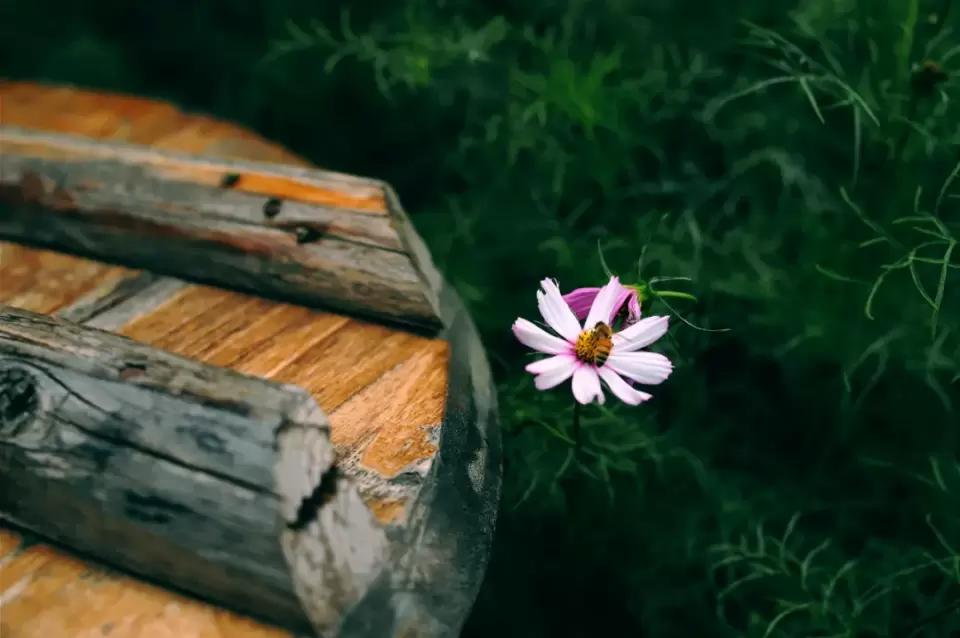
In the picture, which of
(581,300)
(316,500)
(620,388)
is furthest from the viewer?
(581,300)

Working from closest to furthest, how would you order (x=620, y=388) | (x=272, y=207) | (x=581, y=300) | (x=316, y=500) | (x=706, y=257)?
1. (x=316, y=500)
2. (x=620, y=388)
3. (x=581, y=300)
4. (x=272, y=207)
5. (x=706, y=257)

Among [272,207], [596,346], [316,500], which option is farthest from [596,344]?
[272,207]

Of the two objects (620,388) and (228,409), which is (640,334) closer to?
(620,388)

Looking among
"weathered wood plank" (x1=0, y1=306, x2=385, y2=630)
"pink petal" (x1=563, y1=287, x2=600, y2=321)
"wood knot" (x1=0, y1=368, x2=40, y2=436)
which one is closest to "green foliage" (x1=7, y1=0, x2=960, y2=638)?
"pink petal" (x1=563, y1=287, x2=600, y2=321)

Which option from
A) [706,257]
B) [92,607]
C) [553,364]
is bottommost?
[706,257]

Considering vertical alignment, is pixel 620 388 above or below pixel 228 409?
below

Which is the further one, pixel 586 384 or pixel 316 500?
pixel 586 384

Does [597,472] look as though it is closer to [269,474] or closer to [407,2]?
[269,474]
